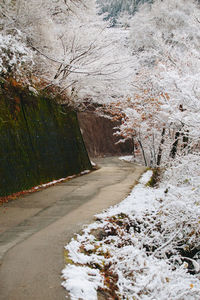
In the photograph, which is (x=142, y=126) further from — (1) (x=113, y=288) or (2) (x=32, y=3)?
(1) (x=113, y=288)

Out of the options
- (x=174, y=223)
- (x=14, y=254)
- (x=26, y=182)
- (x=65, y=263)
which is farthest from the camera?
(x=26, y=182)

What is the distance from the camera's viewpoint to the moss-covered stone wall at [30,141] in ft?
23.8

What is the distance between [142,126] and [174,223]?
11.7 metres

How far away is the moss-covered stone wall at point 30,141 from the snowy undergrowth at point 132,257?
126 inches

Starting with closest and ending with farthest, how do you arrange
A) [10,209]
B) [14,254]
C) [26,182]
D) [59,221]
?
[14,254] < [59,221] < [10,209] < [26,182]

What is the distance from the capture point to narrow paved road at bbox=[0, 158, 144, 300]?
2.56 m

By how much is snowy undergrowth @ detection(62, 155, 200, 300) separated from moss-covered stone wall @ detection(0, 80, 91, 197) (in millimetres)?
3202

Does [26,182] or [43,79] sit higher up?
[43,79]

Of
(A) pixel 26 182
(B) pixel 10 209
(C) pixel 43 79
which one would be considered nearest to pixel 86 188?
(A) pixel 26 182

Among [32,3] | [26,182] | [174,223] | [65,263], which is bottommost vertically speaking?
[174,223]

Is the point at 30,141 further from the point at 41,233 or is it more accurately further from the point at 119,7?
the point at 119,7

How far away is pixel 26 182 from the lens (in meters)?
7.74

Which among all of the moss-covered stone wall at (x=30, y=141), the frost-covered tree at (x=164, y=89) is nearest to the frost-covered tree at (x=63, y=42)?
the moss-covered stone wall at (x=30, y=141)

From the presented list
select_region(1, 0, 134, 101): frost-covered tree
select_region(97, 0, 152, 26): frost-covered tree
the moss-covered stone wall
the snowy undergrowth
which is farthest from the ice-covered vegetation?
select_region(97, 0, 152, 26): frost-covered tree
